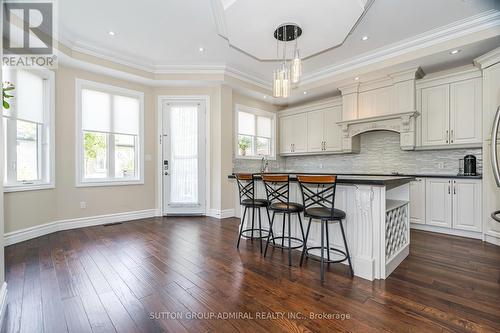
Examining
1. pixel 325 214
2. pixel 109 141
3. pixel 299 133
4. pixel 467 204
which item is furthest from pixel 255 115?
pixel 467 204

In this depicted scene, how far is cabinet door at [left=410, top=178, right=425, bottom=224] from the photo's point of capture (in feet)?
12.8

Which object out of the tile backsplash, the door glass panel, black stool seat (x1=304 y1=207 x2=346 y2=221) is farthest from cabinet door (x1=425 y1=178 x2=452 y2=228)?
the door glass panel

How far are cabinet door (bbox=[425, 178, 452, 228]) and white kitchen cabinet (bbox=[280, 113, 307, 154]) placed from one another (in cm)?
273

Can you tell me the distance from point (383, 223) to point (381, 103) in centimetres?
308

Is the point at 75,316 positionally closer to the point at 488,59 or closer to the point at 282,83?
the point at 282,83

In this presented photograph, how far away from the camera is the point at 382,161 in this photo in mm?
4766

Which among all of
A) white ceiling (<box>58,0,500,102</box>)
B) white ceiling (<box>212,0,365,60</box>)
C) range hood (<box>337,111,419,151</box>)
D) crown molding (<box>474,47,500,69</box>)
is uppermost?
white ceiling (<box>58,0,500,102</box>)

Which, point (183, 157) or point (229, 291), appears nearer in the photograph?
point (229, 291)

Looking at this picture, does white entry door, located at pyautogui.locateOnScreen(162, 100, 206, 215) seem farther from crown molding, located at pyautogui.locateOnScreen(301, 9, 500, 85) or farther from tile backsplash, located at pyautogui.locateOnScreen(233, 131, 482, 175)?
crown molding, located at pyautogui.locateOnScreen(301, 9, 500, 85)

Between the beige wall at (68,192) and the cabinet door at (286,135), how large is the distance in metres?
3.35

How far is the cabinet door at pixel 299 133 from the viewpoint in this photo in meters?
5.89

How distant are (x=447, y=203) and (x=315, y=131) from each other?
2904 millimetres

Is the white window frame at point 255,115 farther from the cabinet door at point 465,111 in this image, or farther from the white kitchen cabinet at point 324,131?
the cabinet door at point 465,111

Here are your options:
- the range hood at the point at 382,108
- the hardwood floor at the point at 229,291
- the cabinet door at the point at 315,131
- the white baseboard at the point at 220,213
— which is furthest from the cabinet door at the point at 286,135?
the hardwood floor at the point at 229,291
